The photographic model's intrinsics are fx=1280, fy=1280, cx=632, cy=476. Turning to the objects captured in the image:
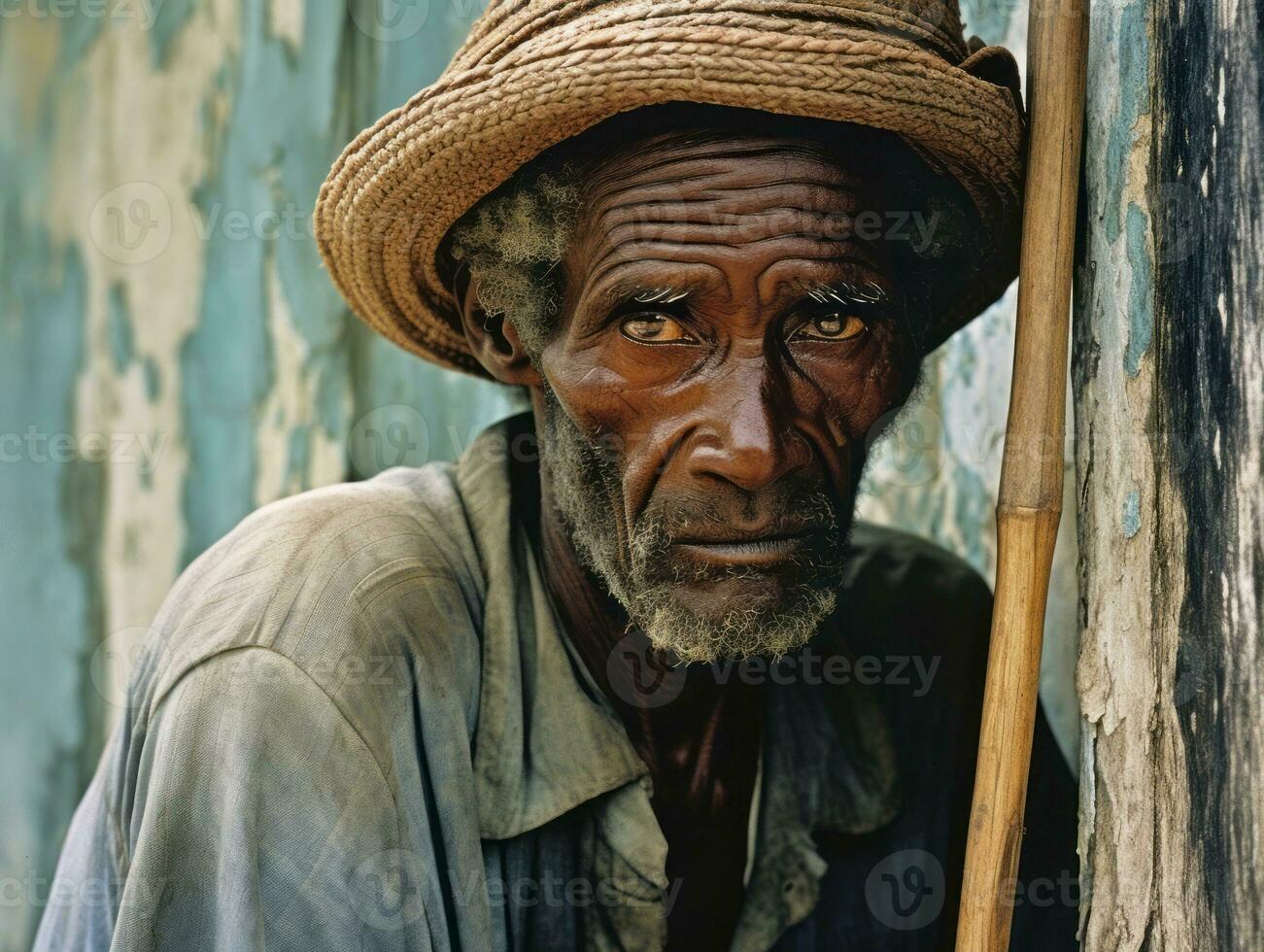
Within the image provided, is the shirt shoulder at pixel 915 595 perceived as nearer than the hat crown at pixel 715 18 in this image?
No

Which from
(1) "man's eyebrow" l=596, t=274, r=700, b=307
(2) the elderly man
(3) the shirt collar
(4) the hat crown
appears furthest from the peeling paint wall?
(1) "man's eyebrow" l=596, t=274, r=700, b=307

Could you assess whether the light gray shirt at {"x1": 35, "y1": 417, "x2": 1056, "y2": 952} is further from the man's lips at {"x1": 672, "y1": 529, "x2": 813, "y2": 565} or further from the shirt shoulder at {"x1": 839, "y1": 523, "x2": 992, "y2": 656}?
the man's lips at {"x1": 672, "y1": 529, "x2": 813, "y2": 565}

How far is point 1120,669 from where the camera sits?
1515 millimetres

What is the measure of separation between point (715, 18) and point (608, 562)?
0.86 metres

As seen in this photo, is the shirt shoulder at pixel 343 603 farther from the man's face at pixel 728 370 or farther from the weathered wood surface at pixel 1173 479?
the weathered wood surface at pixel 1173 479

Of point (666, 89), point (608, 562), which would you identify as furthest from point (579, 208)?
point (608, 562)

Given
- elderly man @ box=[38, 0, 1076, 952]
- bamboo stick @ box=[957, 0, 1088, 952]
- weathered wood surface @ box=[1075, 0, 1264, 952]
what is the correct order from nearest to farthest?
weathered wood surface @ box=[1075, 0, 1264, 952]
bamboo stick @ box=[957, 0, 1088, 952]
elderly man @ box=[38, 0, 1076, 952]

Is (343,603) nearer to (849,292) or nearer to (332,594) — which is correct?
(332,594)

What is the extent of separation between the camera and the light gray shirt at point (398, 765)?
5.64 ft

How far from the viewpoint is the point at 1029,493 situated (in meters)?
1.59

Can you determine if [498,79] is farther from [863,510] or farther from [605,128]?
[863,510]

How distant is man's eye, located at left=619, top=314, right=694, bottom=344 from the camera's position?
186cm

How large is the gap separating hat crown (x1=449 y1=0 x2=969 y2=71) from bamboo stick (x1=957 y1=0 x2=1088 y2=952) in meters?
0.19

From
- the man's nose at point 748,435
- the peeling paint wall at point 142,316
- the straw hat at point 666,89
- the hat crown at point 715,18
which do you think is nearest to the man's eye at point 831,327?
the man's nose at point 748,435
